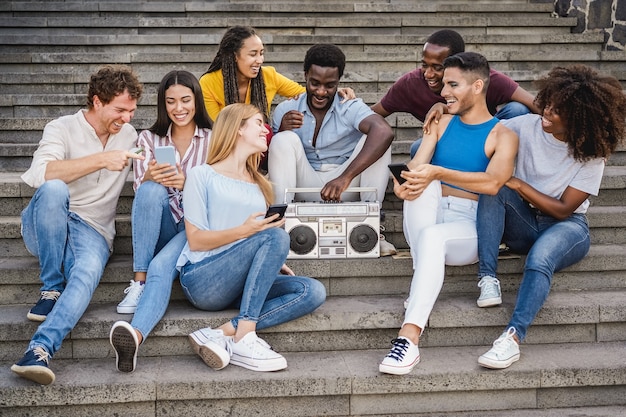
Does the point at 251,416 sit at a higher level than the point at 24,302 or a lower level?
lower

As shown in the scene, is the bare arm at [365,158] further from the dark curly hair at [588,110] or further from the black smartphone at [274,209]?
the dark curly hair at [588,110]

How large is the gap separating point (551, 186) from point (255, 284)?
152 cm

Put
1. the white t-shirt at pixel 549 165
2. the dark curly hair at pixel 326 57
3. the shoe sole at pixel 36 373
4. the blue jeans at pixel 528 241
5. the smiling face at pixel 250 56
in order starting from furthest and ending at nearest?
the smiling face at pixel 250 56 < the dark curly hair at pixel 326 57 < the white t-shirt at pixel 549 165 < the blue jeans at pixel 528 241 < the shoe sole at pixel 36 373

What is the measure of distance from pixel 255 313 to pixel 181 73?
4.28 feet

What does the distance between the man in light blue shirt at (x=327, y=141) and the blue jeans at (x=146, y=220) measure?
72cm

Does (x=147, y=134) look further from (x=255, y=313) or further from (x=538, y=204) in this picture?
(x=538, y=204)

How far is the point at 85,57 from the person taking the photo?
232 inches

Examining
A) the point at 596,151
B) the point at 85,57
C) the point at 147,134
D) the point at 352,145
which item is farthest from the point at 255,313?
the point at 85,57

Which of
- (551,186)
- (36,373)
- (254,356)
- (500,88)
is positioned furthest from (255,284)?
(500,88)

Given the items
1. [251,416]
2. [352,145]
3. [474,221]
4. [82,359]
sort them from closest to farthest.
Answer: [251,416], [82,359], [474,221], [352,145]

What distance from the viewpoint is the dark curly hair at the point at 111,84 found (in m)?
3.50

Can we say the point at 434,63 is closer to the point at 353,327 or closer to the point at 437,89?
the point at 437,89

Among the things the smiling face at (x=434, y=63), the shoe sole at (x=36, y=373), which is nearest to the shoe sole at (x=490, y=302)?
the smiling face at (x=434, y=63)

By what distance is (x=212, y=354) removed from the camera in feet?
10.0
